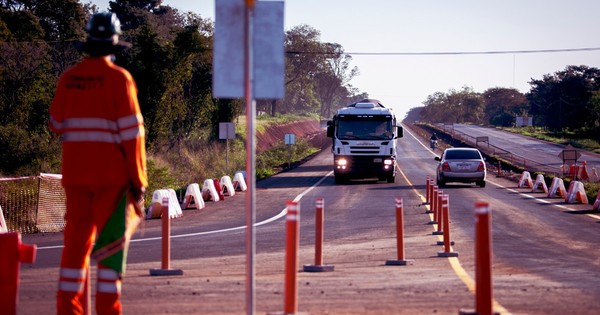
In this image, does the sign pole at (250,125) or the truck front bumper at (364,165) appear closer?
the sign pole at (250,125)

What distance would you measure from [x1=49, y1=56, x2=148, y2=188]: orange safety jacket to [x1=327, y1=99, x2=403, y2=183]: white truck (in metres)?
32.5

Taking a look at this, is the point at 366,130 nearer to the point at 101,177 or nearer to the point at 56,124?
the point at 56,124

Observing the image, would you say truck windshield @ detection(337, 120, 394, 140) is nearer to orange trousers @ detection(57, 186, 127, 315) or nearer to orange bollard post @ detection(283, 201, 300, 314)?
orange bollard post @ detection(283, 201, 300, 314)

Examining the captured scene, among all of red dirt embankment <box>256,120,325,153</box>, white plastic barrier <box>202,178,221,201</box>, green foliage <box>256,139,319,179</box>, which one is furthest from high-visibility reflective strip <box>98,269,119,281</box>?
red dirt embankment <box>256,120,325,153</box>

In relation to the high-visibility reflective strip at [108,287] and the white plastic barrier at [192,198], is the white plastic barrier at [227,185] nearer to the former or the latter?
the white plastic barrier at [192,198]

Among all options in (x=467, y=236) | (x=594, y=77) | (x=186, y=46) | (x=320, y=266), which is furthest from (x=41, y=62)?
(x=594, y=77)

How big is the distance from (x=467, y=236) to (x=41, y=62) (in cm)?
3268

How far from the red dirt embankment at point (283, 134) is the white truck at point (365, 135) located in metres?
38.6

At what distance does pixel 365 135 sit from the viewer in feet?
129

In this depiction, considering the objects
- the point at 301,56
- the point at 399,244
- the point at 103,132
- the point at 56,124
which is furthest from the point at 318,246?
the point at 301,56

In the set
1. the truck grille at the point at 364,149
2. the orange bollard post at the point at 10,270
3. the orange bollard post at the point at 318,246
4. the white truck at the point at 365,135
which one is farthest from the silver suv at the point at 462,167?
the orange bollard post at the point at 10,270

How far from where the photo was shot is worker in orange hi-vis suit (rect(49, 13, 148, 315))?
6.74 meters

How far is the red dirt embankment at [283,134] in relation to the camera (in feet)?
280

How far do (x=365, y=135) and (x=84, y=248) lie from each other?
32.9 metres
